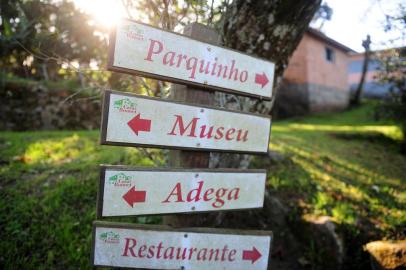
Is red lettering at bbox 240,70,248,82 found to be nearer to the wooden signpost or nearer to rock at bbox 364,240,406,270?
the wooden signpost

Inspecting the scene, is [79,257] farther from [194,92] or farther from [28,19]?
[28,19]

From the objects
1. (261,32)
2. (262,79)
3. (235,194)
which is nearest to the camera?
(235,194)

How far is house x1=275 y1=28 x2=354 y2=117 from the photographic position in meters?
17.0

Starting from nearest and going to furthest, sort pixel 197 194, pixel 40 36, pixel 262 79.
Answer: pixel 197 194 → pixel 262 79 → pixel 40 36

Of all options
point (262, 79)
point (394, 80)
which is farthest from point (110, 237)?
point (394, 80)

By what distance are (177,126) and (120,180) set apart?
0.46 metres

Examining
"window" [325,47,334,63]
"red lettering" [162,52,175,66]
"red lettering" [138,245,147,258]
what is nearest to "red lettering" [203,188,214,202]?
"red lettering" [138,245,147,258]

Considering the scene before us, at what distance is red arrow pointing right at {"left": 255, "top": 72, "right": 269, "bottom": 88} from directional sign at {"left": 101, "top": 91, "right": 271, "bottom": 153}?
0.25 metres

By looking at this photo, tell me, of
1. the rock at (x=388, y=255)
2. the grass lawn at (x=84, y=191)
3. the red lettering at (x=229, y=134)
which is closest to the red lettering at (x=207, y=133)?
the red lettering at (x=229, y=134)

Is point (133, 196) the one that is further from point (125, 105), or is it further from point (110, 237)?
point (125, 105)

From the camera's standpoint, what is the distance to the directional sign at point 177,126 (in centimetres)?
171

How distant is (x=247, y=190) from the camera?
2.13 meters

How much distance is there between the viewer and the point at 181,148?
6.27 feet

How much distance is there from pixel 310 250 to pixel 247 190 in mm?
1737
